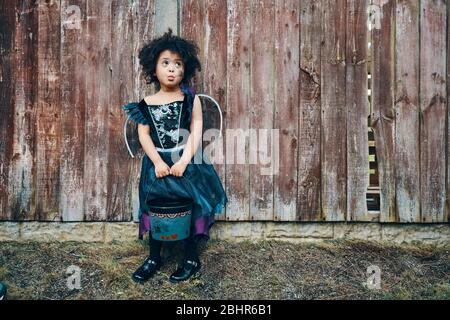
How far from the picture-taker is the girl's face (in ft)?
7.58

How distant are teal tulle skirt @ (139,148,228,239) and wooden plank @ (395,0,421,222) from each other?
1.22 metres

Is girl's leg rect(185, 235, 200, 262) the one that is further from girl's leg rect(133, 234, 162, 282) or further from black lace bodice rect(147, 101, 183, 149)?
black lace bodice rect(147, 101, 183, 149)

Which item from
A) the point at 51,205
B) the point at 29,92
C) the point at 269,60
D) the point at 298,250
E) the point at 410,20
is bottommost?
the point at 298,250

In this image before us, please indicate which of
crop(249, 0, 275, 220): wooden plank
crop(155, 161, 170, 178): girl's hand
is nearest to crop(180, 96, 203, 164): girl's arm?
crop(155, 161, 170, 178): girl's hand

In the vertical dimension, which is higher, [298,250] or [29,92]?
[29,92]

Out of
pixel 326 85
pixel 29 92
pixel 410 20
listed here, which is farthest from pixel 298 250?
pixel 29 92

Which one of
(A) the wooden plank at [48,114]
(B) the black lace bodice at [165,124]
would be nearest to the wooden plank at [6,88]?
(A) the wooden plank at [48,114]

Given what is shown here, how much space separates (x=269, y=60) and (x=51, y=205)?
180 cm

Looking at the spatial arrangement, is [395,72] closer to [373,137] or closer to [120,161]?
[373,137]

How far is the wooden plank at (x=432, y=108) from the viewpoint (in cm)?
260

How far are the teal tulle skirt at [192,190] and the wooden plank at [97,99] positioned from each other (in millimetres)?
408

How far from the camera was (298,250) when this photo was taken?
101 inches

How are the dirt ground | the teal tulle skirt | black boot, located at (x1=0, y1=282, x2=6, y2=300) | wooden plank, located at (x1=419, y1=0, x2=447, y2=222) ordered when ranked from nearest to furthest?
black boot, located at (x1=0, y1=282, x2=6, y2=300) → the dirt ground → the teal tulle skirt → wooden plank, located at (x1=419, y1=0, x2=447, y2=222)

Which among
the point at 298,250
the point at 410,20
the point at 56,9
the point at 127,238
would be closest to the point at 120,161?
the point at 127,238
